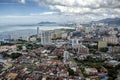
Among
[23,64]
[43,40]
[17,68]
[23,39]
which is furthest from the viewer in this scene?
[23,39]

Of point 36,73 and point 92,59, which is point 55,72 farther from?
point 92,59

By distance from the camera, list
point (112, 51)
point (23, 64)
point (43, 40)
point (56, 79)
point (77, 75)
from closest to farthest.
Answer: point (56, 79)
point (77, 75)
point (23, 64)
point (112, 51)
point (43, 40)

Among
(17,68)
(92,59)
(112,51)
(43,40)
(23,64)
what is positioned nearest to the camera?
(17,68)

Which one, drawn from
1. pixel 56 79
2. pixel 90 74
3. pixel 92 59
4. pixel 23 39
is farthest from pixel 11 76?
pixel 23 39

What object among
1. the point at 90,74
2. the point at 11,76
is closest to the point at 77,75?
the point at 90,74

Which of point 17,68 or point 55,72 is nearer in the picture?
point 55,72

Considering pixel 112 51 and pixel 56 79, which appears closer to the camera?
pixel 56 79

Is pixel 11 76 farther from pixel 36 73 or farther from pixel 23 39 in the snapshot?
pixel 23 39

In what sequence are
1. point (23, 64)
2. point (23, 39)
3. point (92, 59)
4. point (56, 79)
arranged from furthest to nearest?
point (23, 39) → point (92, 59) → point (23, 64) → point (56, 79)

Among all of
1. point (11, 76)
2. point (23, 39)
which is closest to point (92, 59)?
point (11, 76)
